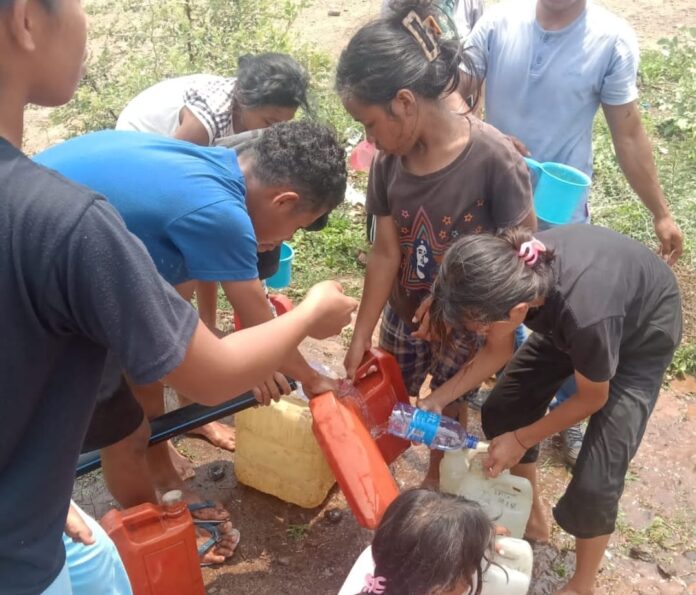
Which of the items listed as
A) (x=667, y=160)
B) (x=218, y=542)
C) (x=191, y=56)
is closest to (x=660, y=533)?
(x=218, y=542)

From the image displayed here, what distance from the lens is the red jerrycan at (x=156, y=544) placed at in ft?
7.07

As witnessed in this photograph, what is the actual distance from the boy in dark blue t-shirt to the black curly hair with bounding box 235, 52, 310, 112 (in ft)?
6.54

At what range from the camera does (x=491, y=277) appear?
1.94 metres

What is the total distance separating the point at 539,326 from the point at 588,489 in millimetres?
Answer: 536

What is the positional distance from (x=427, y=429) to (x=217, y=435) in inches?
44.2

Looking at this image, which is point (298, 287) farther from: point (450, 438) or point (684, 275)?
point (684, 275)

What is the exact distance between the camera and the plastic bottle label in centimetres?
240

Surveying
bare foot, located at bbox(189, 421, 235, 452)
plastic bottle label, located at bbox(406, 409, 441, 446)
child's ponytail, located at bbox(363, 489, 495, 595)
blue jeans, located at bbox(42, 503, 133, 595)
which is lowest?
bare foot, located at bbox(189, 421, 235, 452)

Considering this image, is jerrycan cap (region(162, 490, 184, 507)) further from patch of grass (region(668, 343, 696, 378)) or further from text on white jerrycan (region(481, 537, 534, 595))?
patch of grass (region(668, 343, 696, 378))

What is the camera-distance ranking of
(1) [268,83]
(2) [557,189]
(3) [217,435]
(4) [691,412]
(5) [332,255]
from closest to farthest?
(2) [557,189] < (1) [268,83] < (3) [217,435] < (4) [691,412] < (5) [332,255]

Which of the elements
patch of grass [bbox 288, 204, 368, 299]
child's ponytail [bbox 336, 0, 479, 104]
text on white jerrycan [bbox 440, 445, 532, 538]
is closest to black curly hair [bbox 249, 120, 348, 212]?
child's ponytail [bbox 336, 0, 479, 104]

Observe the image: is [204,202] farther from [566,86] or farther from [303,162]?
[566,86]

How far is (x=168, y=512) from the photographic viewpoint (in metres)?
2.22

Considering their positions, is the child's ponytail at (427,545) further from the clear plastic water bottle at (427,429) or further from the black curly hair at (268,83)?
the black curly hair at (268,83)
